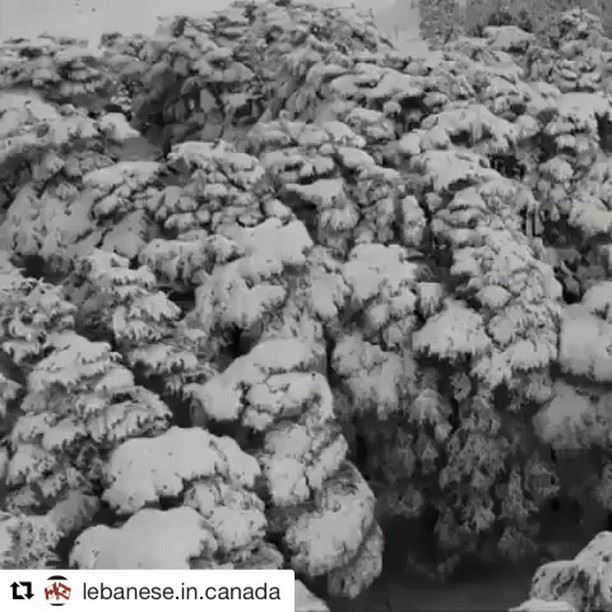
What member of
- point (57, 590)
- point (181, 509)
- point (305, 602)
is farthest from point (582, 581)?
point (57, 590)

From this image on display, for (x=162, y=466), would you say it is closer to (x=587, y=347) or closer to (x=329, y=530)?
(x=329, y=530)

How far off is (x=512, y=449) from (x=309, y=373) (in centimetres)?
570

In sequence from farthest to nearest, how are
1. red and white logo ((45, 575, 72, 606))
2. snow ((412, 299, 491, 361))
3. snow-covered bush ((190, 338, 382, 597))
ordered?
snow ((412, 299, 491, 361)), snow-covered bush ((190, 338, 382, 597)), red and white logo ((45, 575, 72, 606))

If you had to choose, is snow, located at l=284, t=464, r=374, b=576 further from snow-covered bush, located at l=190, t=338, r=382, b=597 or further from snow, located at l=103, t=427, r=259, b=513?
snow, located at l=103, t=427, r=259, b=513

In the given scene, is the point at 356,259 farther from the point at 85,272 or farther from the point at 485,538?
the point at 485,538

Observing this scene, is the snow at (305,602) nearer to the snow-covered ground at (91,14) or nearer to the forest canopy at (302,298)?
the forest canopy at (302,298)

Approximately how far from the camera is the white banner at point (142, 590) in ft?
36.8

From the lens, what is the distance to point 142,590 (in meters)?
11.3

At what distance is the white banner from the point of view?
11.2 m

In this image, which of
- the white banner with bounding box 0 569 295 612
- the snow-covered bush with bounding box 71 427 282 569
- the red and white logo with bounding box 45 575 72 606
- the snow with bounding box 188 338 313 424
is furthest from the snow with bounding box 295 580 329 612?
the snow with bounding box 188 338 313 424

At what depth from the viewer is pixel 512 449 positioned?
1888cm

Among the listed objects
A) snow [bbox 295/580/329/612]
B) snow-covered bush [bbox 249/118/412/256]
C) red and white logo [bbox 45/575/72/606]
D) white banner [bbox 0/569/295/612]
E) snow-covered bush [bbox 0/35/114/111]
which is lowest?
red and white logo [bbox 45/575/72/606]

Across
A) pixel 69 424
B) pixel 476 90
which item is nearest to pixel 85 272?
pixel 69 424

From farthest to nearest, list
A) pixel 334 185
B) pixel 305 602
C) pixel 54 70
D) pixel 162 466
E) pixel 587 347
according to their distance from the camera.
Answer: pixel 54 70
pixel 587 347
pixel 334 185
pixel 162 466
pixel 305 602
